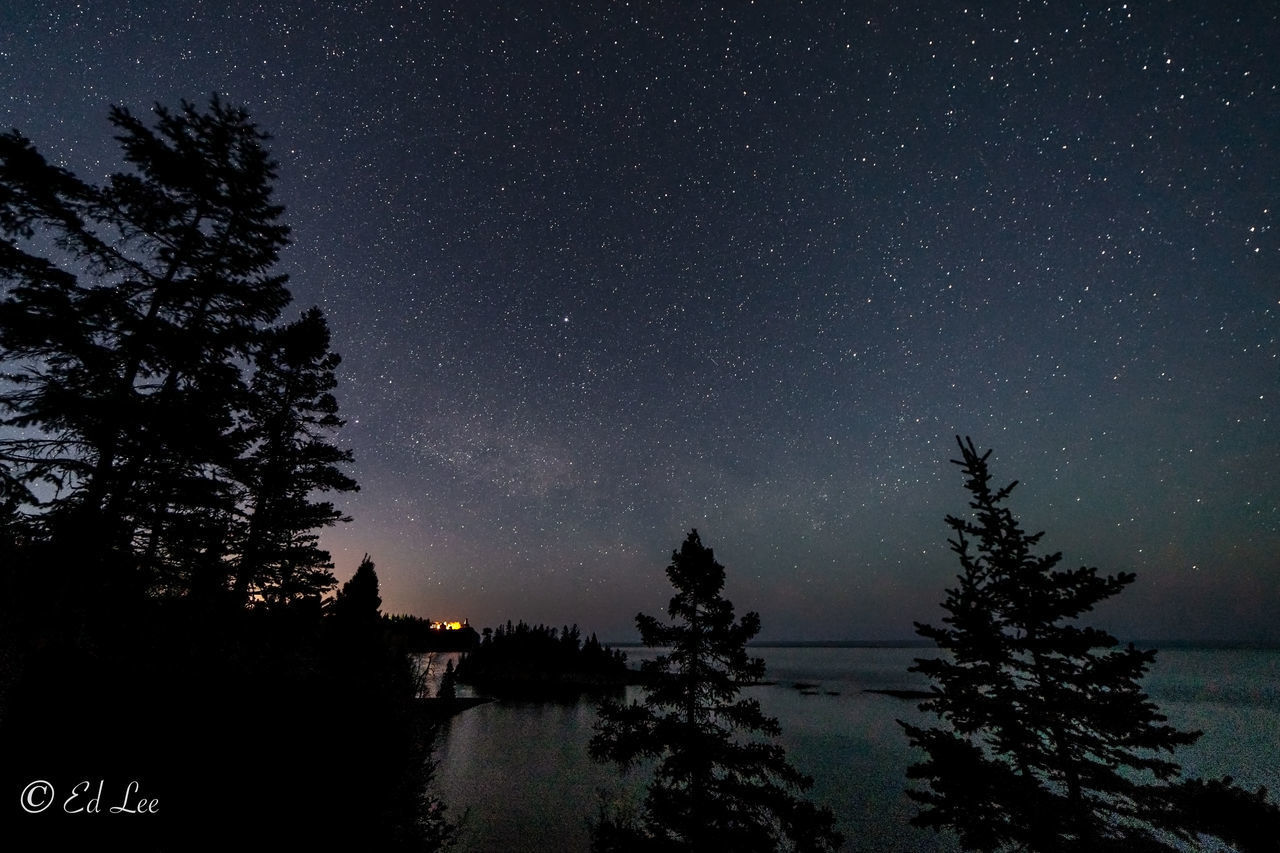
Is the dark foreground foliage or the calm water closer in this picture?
the dark foreground foliage

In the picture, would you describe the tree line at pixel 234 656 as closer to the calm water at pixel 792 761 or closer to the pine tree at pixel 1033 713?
the pine tree at pixel 1033 713

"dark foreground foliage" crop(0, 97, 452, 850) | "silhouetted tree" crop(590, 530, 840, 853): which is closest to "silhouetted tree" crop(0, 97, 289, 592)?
"dark foreground foliage" crop(0, 97, 452, 850)

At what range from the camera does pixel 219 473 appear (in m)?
12.7

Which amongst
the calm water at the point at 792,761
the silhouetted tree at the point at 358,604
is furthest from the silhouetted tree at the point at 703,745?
the calm water at the point at 792,761

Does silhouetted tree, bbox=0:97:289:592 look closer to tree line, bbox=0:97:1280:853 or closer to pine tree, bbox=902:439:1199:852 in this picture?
tree line, bbox=0:97:1280:853

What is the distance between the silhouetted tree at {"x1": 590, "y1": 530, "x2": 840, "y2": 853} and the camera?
1240cm

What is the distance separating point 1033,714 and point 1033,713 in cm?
3

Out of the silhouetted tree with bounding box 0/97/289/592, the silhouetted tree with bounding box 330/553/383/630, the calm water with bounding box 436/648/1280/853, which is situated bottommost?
the calm water with bounding box 436/648/1280/853

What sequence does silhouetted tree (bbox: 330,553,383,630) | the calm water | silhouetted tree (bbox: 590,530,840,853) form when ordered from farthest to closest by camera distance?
1. the calm water
2. silhouetted tree (bbox: 330,553,383,630)
3. silhouetted tree (bbox: 590,530,840,853)

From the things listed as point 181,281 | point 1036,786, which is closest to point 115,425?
point 181,281

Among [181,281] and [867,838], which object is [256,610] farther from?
[867,838]

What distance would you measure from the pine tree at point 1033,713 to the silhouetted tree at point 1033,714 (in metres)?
0.02

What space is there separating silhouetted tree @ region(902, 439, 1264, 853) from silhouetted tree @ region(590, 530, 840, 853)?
3.51 m

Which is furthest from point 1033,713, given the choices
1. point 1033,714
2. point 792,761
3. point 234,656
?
point 792,761
